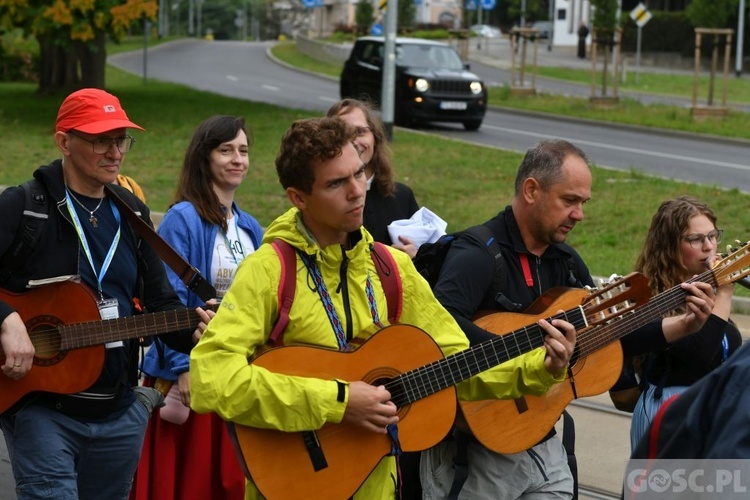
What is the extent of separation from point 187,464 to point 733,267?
2453mm

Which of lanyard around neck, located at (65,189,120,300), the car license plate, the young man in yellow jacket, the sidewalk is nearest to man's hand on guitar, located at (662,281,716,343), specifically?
the young man in yellow jacket

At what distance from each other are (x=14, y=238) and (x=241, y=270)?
3.32 feet

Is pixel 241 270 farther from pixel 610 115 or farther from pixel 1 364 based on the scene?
pixel 610 115

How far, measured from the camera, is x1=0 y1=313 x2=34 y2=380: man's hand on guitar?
163 inches

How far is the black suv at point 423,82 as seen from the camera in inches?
924

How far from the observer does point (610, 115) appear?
1057 inches

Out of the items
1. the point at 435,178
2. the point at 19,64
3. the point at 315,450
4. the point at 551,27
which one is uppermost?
the point at 551,27

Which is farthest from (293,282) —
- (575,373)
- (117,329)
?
(575,373)

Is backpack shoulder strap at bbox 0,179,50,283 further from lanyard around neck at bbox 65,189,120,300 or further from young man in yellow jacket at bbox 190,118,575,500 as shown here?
young man in yellow jacket at bbox 190,118,575,500

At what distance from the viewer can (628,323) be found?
14.6 feet

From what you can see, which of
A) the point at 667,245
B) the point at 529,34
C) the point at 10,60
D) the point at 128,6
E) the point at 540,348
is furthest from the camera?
the point at 10,60

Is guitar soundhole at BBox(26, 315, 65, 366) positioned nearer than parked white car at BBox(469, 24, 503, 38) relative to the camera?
Yes

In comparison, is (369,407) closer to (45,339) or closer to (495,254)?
(495,254)

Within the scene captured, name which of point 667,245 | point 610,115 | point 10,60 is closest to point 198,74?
point 10,60
